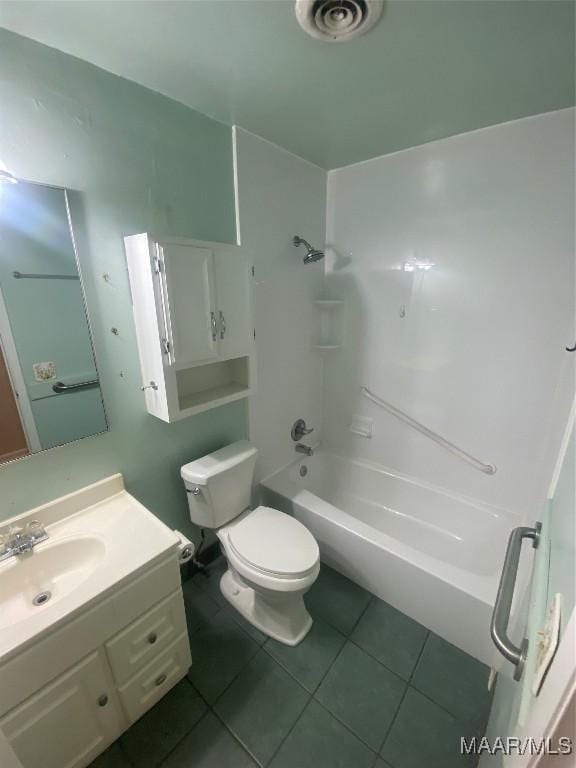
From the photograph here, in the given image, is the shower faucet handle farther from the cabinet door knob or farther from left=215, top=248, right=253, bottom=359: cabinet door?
the cabinet door knob

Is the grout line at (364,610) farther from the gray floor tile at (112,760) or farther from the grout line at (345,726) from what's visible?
the gray floor tile at (112,760)

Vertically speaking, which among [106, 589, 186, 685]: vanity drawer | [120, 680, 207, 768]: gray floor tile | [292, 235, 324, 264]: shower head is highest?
[292, 235, 324, 264]: shower head

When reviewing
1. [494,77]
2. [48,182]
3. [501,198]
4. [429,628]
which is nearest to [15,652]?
[48,182]

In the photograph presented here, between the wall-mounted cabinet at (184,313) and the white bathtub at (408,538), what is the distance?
0.92m

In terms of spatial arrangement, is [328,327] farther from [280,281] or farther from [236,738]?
[236,738]

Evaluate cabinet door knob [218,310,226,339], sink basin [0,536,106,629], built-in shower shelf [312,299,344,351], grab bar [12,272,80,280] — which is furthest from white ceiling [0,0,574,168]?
sink basin [0,536,106,629]

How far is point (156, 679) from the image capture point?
1193mm

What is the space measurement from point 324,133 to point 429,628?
2411 millimetres

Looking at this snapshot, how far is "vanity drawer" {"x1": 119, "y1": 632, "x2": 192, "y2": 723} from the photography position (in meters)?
1.12

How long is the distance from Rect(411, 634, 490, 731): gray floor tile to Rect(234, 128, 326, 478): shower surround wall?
1.19m

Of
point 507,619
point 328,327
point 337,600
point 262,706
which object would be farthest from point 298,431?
point 507,619

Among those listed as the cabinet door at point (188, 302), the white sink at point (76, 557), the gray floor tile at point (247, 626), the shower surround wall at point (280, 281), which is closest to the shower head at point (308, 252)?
the shower surround wall at point (280, 281)

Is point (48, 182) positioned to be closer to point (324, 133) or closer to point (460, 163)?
point (324, 133)

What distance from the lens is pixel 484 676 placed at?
1.34 metres
